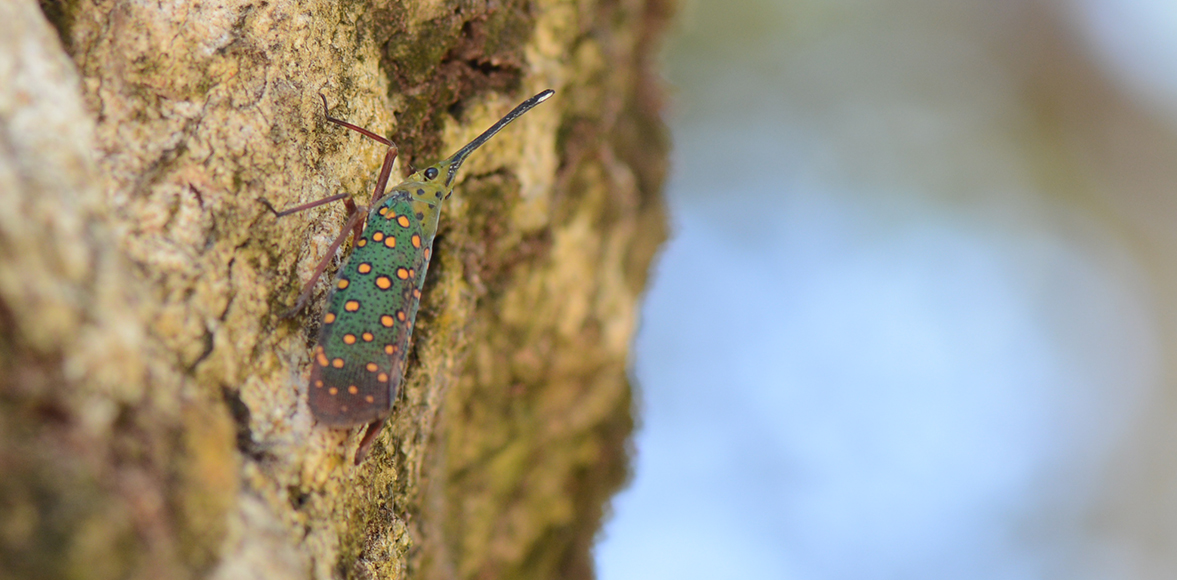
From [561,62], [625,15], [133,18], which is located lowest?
[133,18]

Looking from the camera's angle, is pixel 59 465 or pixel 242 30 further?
pixel 242 30

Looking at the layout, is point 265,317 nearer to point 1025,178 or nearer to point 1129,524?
point 1025,178

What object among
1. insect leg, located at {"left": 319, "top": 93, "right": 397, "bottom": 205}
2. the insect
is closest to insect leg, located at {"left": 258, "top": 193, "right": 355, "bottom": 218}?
the insect

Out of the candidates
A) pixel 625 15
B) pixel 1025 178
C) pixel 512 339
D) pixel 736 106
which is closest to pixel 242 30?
pixel 512 339

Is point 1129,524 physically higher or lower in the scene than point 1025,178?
lower

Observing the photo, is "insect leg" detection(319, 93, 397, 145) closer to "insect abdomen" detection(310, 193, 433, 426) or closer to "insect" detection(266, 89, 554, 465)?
"insect" detection(266, 89, 554, 465)

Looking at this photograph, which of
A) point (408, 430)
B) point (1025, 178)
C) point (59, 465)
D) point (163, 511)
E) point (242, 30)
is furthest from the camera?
point (1025, 178)

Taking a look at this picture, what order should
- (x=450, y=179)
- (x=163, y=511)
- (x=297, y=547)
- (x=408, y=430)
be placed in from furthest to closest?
(x=450, y=179)
(x=408, y=430)
(x=297, y=547)
(x=163, y=511)
